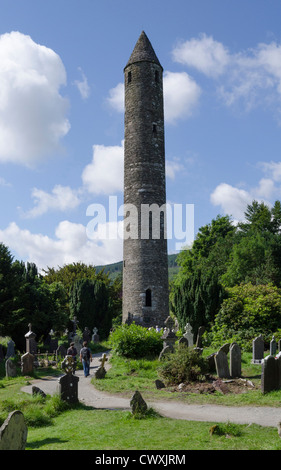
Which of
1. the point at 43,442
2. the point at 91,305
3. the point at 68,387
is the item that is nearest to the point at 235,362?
the point at 68,387

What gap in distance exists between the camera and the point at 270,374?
11.4m

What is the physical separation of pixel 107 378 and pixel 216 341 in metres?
7.44

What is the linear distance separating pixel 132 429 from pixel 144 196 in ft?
64.3

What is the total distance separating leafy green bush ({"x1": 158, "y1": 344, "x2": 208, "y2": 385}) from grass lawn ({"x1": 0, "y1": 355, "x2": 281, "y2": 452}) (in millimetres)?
1424

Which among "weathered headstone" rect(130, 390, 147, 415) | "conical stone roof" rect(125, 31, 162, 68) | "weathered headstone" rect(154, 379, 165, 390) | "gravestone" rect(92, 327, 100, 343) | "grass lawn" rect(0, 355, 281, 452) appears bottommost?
"gravestone" rect(92, 327, 100, 343)

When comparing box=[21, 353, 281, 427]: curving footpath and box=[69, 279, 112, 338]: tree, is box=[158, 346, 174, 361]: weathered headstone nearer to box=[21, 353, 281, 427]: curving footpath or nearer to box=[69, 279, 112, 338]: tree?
box=[21, 353, 281, 427]: curving footpath

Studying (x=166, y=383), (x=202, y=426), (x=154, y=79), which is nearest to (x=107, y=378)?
(x=166, y=383)

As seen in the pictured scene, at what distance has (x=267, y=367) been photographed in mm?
11211

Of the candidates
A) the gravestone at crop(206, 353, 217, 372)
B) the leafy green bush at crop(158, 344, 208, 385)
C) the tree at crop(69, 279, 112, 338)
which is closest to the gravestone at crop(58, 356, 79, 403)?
the leafy green bush at crop(158, 344, 208, 385)

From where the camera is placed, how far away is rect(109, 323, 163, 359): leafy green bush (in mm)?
19109

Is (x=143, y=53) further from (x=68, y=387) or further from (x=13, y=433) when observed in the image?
(x=13, y=433)

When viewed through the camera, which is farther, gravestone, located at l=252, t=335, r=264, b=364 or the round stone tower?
the round stone tower

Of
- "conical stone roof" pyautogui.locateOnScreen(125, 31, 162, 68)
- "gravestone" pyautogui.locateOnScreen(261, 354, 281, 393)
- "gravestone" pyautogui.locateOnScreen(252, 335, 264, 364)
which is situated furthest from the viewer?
"conical stone roof" pyautogui.locateOnScreen(125, 31, 162, 68)

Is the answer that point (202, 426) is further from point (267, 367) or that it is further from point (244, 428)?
point (267, 367)
